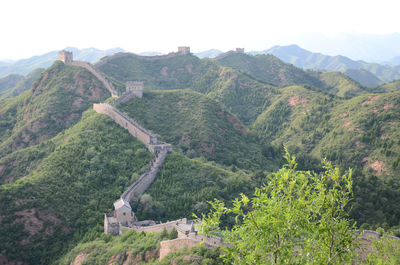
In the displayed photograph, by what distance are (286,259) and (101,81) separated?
80.5 metres

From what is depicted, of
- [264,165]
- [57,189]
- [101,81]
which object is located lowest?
[264,165]

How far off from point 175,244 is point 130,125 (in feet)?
109

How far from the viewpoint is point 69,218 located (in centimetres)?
4206

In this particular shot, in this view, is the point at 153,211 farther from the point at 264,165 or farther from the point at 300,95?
the point at 300,95

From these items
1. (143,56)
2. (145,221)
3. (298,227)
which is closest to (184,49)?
(143,56)

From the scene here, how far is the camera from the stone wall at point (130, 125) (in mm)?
55844

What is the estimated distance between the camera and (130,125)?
58781mm

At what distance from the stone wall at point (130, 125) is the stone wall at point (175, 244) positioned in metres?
27.5

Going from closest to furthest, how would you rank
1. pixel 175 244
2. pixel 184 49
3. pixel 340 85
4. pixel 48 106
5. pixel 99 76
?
pixel 175 244, pixel 48 106, pixel 99 76, pixel 184 49, pixel 340 85

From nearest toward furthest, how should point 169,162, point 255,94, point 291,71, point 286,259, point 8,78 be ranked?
1. point 286,259
2. point 169,162
3. point 255,94
4. point 291,71
5. point 8,78

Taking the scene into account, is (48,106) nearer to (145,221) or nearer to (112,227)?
(145,221)

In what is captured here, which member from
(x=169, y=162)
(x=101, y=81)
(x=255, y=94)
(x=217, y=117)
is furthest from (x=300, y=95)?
(x=169, y=162)

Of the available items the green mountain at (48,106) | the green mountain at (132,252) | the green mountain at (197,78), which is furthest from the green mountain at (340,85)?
the green mountain at (132,252)

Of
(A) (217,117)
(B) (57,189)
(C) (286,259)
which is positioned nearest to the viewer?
(C) (286,259)
